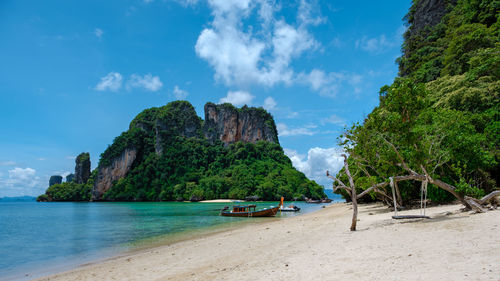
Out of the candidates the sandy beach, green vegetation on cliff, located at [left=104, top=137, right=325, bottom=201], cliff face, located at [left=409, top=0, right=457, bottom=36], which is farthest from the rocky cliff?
the sandy beach

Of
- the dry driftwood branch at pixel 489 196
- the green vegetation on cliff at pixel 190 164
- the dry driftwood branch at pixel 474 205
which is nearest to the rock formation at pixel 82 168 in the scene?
the green vegetation on cliff at pixel 190 164

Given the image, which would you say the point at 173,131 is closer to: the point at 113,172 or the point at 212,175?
the point at 212,175

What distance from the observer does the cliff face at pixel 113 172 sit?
100938 millimetres

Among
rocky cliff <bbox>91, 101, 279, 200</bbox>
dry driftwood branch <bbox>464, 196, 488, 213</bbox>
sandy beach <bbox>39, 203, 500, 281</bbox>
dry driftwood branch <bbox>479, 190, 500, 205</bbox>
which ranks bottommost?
sandy beach <bbox>39, 203, 500, 281</bbox>

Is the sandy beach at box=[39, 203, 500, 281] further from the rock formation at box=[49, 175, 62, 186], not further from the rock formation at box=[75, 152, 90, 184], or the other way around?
the rock formation at box=[49, 175, 62, 186]

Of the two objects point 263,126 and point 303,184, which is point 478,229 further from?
point 263,126

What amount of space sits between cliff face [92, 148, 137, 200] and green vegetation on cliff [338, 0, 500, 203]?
10010cm

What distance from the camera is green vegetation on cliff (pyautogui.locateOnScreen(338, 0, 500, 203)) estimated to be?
1299cm

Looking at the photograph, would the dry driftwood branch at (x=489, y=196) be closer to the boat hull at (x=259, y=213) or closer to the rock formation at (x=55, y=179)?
the boat hull at (x=259, y=213)

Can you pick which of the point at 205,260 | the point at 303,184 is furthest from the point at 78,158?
the point at 205,260

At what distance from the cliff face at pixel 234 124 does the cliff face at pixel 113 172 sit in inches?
1217

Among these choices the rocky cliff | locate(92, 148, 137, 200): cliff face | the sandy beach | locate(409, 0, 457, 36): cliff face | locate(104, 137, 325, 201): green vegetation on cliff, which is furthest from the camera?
the rocky cliff

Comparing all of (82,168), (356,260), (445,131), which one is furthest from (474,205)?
(82,168)

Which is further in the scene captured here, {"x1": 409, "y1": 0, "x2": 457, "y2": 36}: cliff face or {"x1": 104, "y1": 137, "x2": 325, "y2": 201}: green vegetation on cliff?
{"x1": 104, "y1": 137, "x2": 325, "y2": 201}: green vegetation on cliff
